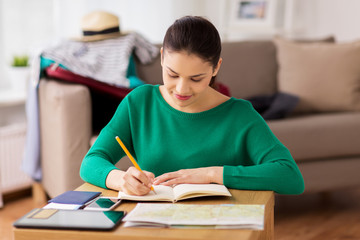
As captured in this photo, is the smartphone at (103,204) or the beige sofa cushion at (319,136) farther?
the beige sofa cushion at (319,136)

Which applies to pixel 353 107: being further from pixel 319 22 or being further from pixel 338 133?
pixel 319 22

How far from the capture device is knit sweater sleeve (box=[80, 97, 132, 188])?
124 cm

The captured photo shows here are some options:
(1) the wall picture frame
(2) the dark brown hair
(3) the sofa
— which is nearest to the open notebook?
(2) the dark brown hair

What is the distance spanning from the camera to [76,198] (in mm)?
1104

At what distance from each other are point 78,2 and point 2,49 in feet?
1.84

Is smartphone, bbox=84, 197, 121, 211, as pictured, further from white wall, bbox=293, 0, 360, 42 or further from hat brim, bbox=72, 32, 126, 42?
white wall, bbox=293, 0, 360, 42

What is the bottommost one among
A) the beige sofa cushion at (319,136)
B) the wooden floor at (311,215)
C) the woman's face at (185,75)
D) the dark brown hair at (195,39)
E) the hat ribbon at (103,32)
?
the wooden floor at (311,215)

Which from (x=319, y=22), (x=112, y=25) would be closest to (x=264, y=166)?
(x=112, y=25)

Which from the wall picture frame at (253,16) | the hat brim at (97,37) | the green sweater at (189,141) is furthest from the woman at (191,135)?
the wall picture frame at (253,16)

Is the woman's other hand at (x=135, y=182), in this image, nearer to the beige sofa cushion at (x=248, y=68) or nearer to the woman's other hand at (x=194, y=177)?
the woman's other hand at (x=194, y=177)

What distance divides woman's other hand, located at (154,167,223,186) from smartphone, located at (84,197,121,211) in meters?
0.12

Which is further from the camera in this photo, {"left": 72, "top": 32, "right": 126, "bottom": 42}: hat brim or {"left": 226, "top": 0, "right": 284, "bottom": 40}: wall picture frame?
{"left": 226, "top": 0, "right": 284, "bottom": 40}: wall picture frame

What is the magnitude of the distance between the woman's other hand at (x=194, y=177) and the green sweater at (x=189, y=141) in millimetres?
94

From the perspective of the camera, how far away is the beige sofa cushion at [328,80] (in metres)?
2.91
